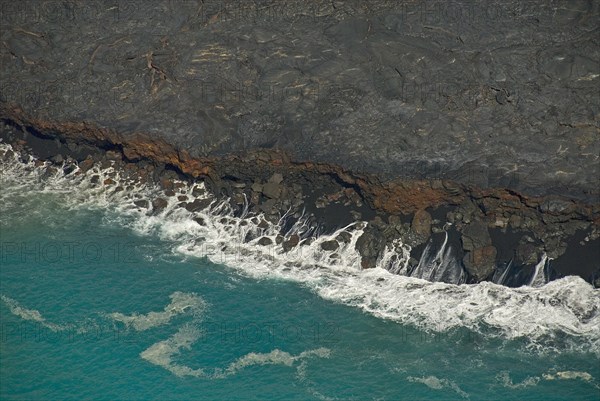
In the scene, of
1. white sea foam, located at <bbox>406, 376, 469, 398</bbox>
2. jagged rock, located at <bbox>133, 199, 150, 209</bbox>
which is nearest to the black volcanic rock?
jagged rock, located at <bbox>133, 199, 150, 209</bbox>

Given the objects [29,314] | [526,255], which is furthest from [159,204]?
[526,255]

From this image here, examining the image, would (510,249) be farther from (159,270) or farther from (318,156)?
A: (159,270)

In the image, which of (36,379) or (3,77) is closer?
(36,379)

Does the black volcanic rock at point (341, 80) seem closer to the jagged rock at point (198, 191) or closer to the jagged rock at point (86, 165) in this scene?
the jagged rock at point (198, 191)

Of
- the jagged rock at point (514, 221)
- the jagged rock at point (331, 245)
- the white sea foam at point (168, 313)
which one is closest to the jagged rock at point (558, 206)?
the jagged rock at point (514, 221)

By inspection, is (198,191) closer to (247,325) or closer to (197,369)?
(247,325)

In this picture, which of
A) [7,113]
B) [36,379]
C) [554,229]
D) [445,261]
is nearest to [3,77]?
[7,113]

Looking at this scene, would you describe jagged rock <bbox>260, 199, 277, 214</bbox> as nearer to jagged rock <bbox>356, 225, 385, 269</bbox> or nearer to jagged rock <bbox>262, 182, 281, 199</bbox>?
jagged rock <bbox>262, 182, 281, 199</bbox>
